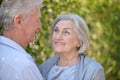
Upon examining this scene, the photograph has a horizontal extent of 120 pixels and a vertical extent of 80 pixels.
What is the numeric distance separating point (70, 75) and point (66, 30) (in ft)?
1.27

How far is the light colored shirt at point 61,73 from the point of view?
349 cm

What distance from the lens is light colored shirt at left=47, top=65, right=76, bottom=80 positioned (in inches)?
137

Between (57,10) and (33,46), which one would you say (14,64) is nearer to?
(33,46)

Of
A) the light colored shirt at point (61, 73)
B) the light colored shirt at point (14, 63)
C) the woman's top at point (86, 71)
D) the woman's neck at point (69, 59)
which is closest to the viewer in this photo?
the light colored shirt at point (14, 63)

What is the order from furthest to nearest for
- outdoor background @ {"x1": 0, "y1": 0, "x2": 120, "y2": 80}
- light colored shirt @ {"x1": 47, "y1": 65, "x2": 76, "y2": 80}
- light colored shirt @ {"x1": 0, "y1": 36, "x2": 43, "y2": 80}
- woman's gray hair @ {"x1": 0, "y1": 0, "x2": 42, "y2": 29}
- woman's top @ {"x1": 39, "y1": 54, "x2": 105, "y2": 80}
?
1. outdoor background @ {"x1": 0, "y1": 0, "x2": 120, "y2": 80}
2. light colored shirt @ {"x1": 47, "y1": 65, "x2": 76, "y2": 80}
3. woman's top @ {"x1": 39, "y1": 54, "x2": 105, "y2": 80}
4. woman's gray hair @ {"x1": 0, "y1": 0, "x2": 42, "y2": 29}
5. light colored shirt @ {"x1": 0, "y1": 36, "x2": 43, "y2": 80}

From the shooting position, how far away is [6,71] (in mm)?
2363

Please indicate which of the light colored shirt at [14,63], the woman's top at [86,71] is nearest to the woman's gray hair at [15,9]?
the light colored shirt at [14,63]

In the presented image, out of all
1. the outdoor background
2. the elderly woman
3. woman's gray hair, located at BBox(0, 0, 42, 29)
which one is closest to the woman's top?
the elderly woman

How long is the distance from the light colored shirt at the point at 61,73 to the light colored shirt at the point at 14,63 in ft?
3.45

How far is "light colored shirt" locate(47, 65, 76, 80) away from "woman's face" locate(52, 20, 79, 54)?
141 millimetres

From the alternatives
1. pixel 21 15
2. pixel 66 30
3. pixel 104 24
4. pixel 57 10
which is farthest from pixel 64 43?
pixel 104 24

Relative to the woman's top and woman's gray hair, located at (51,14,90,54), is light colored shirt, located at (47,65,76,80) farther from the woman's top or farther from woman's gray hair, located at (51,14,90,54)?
woman's gray hair, located at (51,14,90,54)

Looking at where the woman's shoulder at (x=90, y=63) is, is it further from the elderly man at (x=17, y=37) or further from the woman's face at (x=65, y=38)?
the elderly man at (x=17, y=37)

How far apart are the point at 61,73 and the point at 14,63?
121 centimetres
